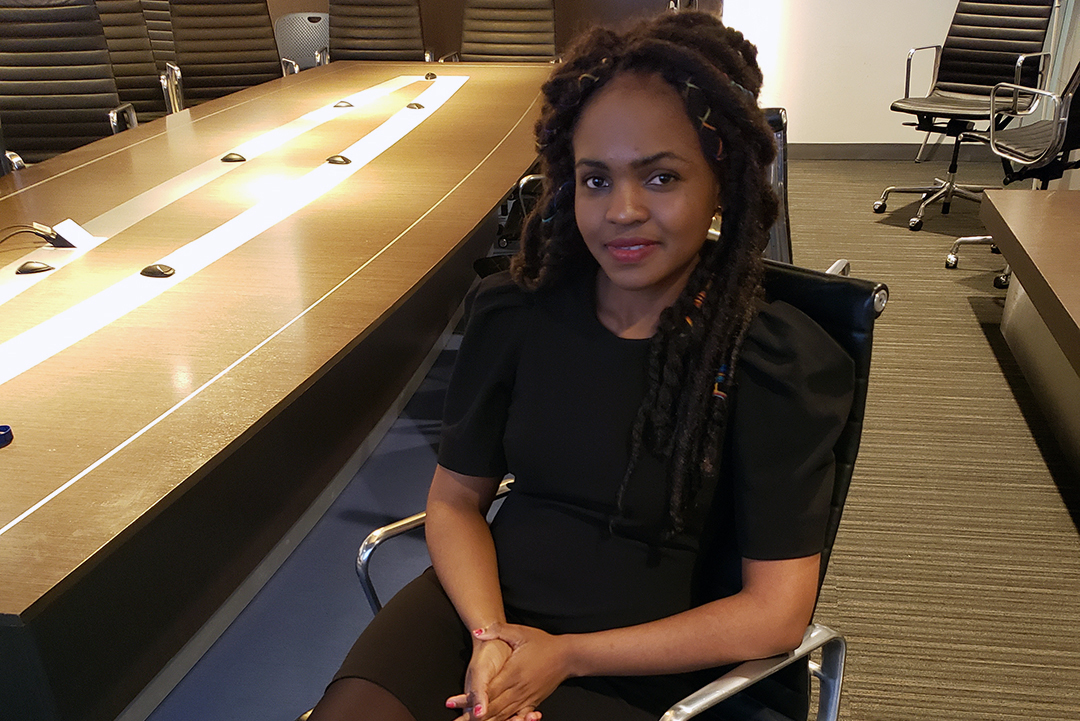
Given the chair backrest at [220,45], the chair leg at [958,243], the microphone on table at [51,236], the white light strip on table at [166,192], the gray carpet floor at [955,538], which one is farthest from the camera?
Answer: the chair backrest at [220,45]

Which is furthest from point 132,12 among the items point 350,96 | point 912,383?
point 912,383

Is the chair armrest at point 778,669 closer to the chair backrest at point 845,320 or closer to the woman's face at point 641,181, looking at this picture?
Answer: the chair backrest at point 845,320

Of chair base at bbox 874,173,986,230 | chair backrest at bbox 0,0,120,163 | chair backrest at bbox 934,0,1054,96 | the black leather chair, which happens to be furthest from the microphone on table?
chair backrest at bbox 934,0,1054,96

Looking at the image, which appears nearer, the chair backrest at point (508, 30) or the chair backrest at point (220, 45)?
the chair backrest at point (220, 45)

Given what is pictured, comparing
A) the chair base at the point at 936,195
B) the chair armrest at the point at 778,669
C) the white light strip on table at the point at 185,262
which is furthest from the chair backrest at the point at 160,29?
the chair armrest at the point at 778,669

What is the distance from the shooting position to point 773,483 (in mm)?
1034

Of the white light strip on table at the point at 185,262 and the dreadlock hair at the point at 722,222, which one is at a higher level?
the dreadlock hair at the point at 722,222

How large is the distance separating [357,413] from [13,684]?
5.33 ft

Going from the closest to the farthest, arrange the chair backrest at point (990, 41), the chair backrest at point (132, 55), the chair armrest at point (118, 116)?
1. the chair armrest at point (118, 116)
2. the chair backrest at point (132, 55)
3. the chair backrest at point (990, 41)

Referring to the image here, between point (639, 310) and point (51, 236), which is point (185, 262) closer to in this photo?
point (51, 236)

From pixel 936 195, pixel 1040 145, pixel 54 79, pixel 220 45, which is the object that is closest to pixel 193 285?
pixel 54 79

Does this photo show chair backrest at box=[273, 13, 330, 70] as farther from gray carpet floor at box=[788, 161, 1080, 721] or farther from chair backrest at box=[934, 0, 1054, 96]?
gray carpet floor at box=[788, 161, 1080, 721]

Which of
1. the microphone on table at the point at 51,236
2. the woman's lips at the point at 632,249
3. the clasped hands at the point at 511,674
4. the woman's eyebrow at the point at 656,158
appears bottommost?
the clasped hands at the point at 511,674

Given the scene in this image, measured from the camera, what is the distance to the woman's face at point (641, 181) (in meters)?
1.06
